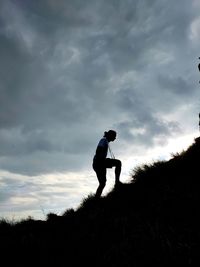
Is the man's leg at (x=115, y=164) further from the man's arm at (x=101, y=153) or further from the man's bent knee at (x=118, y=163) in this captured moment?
the man's arm at (x=101, y=153)

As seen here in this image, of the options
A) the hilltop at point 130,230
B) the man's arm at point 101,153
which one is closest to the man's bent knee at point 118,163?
the man's arm at point 101,153

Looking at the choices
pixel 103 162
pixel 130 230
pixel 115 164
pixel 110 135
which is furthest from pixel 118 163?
pixel 130 230

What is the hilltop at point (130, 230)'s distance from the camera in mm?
6551

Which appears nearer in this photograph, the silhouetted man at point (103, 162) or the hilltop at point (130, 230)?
the hilltop at point (130, 230)

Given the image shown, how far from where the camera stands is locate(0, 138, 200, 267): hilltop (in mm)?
6551

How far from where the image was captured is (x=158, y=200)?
959 cm

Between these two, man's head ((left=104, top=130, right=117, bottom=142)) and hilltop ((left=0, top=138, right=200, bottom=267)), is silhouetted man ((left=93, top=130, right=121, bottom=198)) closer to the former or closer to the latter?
man's head ((left=104, top=130, right=117, bottom=142))

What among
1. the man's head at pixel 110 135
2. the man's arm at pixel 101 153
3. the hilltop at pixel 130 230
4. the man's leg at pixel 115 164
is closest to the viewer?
the hilltop at pixel 130 230

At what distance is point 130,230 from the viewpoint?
26.8ft

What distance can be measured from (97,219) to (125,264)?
146 inches

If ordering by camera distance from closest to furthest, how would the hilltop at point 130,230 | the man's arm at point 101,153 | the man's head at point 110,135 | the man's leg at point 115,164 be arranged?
the hilltop at point 130,230
the man's arm at point 101,153
the man's leg at point 115,164
the man's head at point 110,135

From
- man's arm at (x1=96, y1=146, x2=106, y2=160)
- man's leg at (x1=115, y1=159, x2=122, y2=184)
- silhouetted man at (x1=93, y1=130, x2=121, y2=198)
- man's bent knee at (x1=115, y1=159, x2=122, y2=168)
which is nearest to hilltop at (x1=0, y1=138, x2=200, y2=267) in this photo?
man's leg at (x1=115, y1=159, x2=122, y2=184)

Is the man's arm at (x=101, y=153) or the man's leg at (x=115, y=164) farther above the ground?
the man's arm at (x=101, y=153)

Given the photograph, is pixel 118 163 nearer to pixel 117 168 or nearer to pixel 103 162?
pixel 117 168
